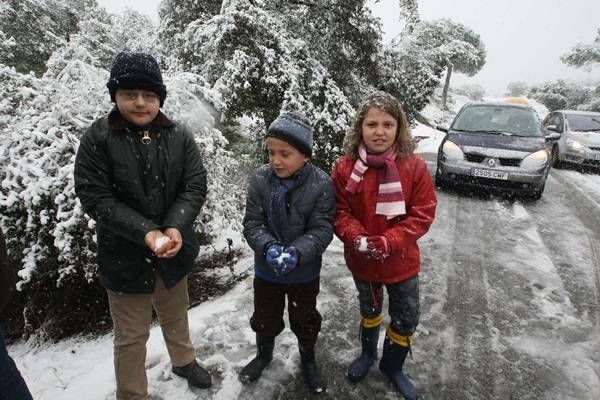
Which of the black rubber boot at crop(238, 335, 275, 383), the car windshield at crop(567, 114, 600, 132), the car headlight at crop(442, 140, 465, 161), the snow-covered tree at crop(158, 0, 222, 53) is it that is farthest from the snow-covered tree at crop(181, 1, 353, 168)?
the car windshield at crop(567, 114, 600, 132)

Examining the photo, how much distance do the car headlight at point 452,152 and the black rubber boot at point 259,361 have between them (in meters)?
5.20

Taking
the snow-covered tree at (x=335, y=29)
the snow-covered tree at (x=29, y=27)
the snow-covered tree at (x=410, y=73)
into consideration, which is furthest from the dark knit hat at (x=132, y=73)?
the snow-covered tree at (x=29, y=27)

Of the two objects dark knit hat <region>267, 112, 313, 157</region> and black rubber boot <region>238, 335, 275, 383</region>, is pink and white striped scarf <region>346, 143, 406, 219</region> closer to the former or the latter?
dark knit hat <region>267, 112, 313, 157</region>

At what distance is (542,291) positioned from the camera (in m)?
3.79

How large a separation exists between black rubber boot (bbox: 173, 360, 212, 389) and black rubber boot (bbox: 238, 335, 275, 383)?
22 centimetres

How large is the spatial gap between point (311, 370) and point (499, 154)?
17.4 ft

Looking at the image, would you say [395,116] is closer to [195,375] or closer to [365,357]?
[365,357]

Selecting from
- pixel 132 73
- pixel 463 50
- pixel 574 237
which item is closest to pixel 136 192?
pixel 132 73

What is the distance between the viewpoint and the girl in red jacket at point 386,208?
7.18ft

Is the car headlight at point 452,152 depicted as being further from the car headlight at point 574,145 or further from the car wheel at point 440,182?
the car headlight at point 574,145

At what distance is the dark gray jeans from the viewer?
2336 millimetres

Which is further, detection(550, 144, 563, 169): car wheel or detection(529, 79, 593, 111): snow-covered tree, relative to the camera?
detection(529, 79, 593, 111): snow-covered tree

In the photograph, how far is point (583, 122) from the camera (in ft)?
34.5

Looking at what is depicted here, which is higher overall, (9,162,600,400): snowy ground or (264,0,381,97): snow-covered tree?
(264,0,381,97): snow-covered tree
